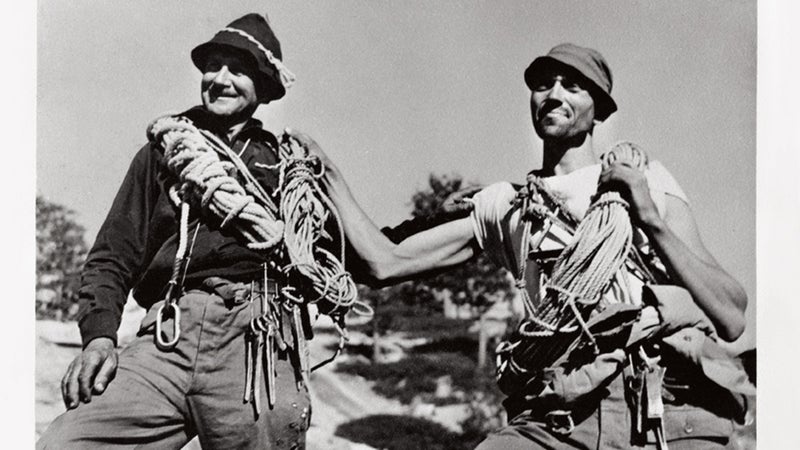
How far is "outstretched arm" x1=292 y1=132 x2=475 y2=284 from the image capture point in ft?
16.2

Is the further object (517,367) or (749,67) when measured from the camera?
(749,67)

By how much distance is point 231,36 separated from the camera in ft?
16.1

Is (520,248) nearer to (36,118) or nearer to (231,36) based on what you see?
(231,36)

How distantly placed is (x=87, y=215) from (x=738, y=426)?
8.90 feet

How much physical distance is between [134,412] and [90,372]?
0.23 metres

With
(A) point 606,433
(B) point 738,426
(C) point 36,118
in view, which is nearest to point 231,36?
(C) point 36,118

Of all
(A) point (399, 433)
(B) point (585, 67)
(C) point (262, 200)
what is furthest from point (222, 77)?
(A) point (399, 433)

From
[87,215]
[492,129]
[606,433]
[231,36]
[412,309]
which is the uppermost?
[231,36]

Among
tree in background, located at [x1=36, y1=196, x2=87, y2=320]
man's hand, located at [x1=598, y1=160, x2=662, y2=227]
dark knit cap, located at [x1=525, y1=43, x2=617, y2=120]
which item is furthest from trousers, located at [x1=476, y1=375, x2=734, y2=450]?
tree in background, located at [x1=36, y1=196, x2=87, y2=320]

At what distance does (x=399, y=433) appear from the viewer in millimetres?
4898

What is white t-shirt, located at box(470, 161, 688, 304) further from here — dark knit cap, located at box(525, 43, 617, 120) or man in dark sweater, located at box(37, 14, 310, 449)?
man in dark sweater, located at box(37, 14, 310, 449)

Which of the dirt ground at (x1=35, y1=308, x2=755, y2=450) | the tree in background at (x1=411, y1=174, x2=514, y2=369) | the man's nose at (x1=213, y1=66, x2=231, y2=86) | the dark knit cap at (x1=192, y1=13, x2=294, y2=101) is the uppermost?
the dark knit cap at (x1=192, y1=13, x2=294, y2=101)

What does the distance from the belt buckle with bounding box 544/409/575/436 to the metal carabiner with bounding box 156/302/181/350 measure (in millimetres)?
1449

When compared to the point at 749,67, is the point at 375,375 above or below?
below
